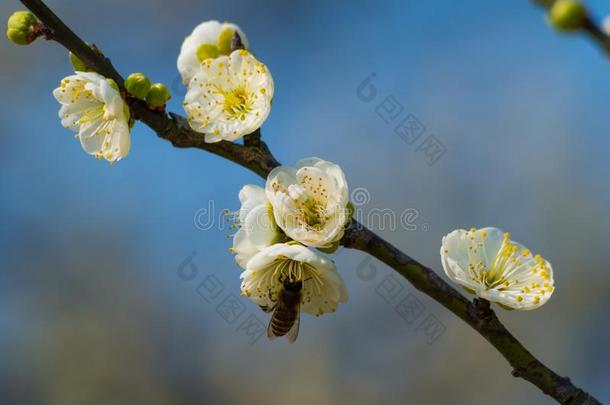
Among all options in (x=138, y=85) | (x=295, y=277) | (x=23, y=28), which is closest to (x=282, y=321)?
(x=295, y=277)

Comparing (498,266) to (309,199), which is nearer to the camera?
(309,199)

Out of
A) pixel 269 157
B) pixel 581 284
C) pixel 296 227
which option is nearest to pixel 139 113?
pixel 269 157

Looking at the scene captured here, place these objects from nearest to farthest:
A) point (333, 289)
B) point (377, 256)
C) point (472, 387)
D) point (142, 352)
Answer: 1. point (377, 256)
2. point (333, 289)
3. point (472, 387)
4. point (142, 352)

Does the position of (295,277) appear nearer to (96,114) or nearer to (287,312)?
(287,312)

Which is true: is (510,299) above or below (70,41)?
below

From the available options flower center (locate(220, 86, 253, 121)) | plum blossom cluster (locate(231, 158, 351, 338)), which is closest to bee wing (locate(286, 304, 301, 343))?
plum blossom cluster (locate(231, 158, 351, 338))

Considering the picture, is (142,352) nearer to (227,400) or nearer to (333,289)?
(227,400)
